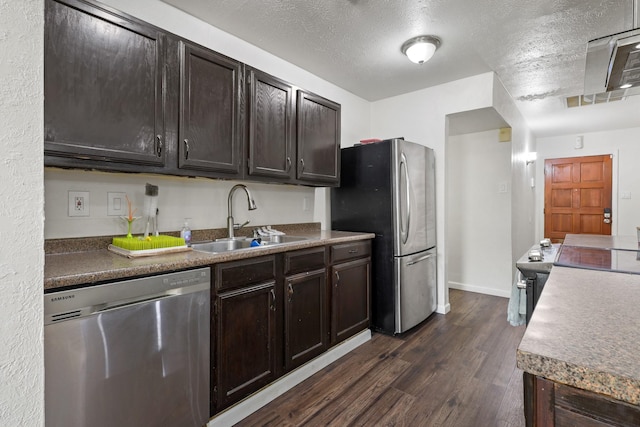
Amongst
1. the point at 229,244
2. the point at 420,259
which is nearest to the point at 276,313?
the point at 229,244

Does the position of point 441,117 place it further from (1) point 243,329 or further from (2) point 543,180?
(2) point 543,180

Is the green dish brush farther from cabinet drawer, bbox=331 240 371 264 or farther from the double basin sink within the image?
cabinet drawer, bbox=331 240 371 264

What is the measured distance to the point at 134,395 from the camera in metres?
1.28

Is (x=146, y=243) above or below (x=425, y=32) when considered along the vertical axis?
below

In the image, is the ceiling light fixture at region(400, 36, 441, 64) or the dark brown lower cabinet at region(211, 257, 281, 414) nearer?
the dark brown lower cabinet at region(211, 257, 281, 414)

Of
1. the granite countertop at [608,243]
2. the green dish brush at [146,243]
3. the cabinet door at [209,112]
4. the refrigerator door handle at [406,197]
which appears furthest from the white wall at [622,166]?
the green dish brush at [146,243]

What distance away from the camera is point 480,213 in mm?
4031

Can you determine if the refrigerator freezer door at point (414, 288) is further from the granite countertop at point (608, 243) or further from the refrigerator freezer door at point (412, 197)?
the granite countertop at point (608, 243)

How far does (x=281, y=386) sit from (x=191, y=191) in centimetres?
139

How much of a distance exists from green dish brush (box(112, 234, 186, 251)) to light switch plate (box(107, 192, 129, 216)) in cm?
16

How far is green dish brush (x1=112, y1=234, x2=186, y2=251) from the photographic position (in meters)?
1.52

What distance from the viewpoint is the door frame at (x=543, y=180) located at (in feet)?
16.9

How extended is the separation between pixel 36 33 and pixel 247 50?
183 cm

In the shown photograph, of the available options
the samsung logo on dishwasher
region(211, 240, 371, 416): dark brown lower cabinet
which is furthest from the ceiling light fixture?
the samsung logo on dishwasher
